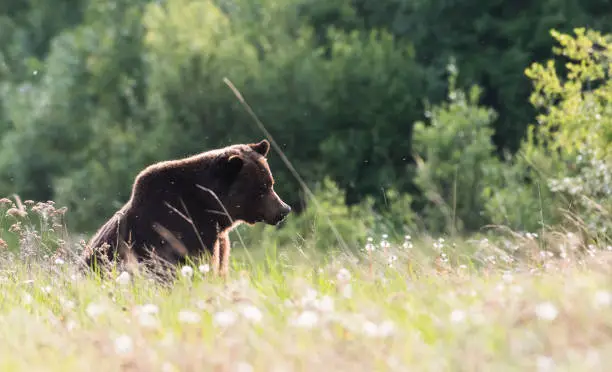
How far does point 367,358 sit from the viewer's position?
3359 mm

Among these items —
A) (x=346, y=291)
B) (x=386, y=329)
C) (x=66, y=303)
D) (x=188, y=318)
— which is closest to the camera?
(x=386, y=329)

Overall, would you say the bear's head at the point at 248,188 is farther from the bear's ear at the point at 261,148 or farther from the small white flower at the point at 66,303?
the small white flower at the point at 66,303

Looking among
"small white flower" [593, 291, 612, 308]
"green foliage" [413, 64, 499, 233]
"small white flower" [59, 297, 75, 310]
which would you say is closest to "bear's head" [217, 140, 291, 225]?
"small white flower" [59, 297, 75, 310]

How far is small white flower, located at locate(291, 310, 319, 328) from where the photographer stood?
3668mm

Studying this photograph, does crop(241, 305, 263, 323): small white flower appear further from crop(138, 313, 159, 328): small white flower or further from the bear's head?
the bear's head

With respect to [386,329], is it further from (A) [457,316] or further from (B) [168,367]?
(B) [168,367]

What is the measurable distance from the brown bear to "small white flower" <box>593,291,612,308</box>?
380 centimetres

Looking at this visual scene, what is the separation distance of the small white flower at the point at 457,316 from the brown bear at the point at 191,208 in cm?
339

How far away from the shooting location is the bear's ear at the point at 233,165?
26.0 ft

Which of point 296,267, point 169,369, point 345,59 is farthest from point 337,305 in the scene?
point 345,59

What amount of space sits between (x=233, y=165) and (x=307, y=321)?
440 centimetres

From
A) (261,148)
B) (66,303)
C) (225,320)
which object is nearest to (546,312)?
(225,320)

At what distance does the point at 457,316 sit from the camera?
12.1ft

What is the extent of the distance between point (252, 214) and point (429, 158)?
19724 millimetres
